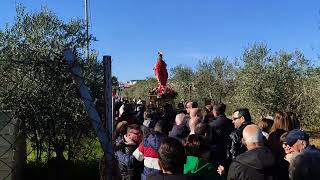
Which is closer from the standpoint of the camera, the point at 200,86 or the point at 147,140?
the point at 147,140

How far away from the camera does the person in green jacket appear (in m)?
4.52

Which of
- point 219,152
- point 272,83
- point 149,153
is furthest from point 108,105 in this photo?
point 272,83

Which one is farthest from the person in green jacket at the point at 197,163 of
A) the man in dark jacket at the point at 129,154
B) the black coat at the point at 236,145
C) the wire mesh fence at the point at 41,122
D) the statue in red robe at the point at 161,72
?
the statue in red robe at the point at 161,72

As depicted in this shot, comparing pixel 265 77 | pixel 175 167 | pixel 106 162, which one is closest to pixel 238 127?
pixel 175 167

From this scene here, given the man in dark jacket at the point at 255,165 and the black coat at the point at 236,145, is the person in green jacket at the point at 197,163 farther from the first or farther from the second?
the black coat at the point at 236,145

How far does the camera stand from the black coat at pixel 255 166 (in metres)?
4.86

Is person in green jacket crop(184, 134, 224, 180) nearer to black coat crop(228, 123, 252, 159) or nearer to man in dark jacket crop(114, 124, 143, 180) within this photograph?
man in dark jacket crop(114, 124, 143, 180)

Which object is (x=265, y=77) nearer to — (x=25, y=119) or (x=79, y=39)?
(x=79, y=39)

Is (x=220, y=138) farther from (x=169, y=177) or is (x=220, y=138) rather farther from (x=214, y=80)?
(x=214, y=80)

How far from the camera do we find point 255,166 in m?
4.85

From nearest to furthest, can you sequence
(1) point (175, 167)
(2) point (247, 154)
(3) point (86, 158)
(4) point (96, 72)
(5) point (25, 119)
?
(1) point (175, 167), (2) point (247, 154), (5) point (25, 119), (3) point (86, 158), (4) point (96, 72)

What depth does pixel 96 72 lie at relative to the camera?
8.83m

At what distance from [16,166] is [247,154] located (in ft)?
12.4

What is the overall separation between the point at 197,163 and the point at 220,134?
3.04 meters
